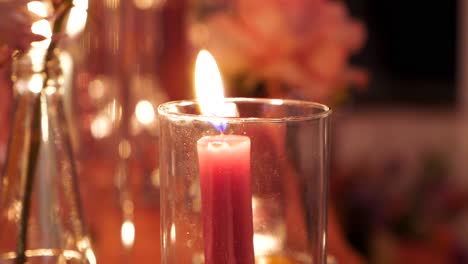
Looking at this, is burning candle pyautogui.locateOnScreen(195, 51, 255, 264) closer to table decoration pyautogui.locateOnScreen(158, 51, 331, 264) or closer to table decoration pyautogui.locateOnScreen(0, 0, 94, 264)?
table decoration pyautogui.locateOnScreen(158, 51, 331, 264)

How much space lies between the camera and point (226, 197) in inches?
15.2

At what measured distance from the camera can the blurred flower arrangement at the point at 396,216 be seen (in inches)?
57.2

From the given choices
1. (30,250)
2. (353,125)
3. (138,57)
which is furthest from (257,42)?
(353,125)

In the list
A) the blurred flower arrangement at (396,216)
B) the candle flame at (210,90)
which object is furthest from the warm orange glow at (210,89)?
the blurred flower arrangement at (396,216)

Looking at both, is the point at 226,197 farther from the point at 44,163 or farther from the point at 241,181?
the point at 44,163

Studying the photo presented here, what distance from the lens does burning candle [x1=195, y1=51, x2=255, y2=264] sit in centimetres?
38

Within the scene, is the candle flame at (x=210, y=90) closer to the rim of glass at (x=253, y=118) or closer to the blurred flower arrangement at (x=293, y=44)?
the rim of glass at (x=253, y=118)

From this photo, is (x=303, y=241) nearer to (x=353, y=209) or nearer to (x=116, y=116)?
(x=116, y=116)

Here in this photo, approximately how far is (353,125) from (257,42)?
239cm

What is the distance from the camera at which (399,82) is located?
3318 millimetres

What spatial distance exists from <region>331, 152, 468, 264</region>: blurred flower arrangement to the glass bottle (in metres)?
0.94

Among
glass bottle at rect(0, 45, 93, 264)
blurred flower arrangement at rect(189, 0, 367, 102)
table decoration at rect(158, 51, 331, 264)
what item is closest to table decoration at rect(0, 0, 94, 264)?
glass bottle at rect(0, 45, 93, 264)

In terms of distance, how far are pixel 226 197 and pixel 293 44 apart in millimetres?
582

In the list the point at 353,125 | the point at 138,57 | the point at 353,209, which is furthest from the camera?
the point at 353,125
